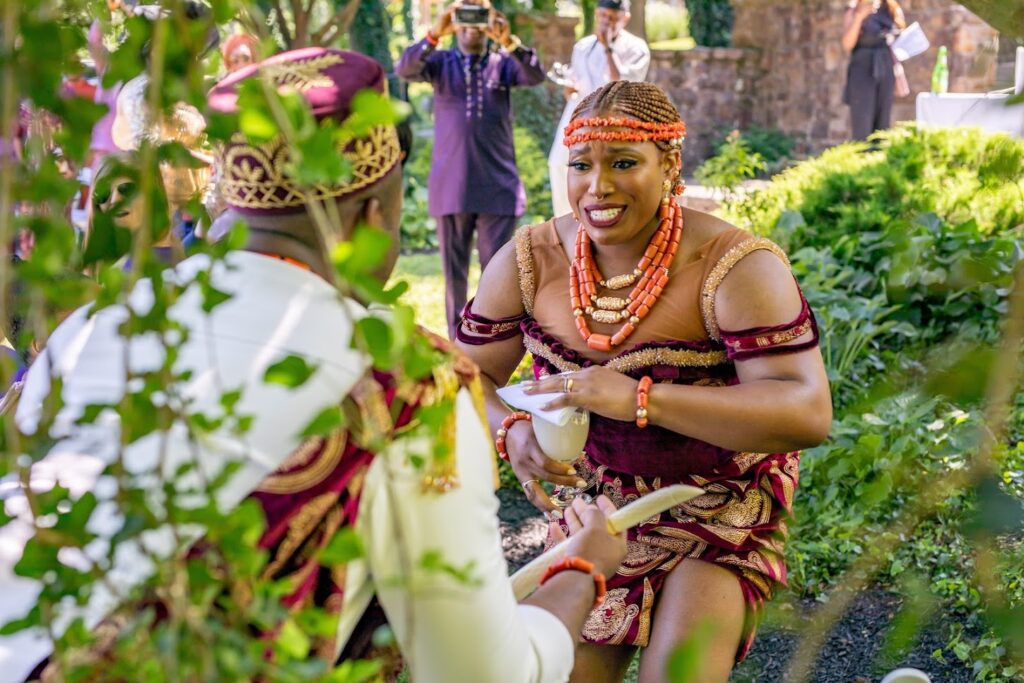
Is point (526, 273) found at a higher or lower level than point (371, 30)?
higher

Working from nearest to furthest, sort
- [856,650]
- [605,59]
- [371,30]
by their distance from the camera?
1. [856,650]
2. [605,59]
3. [371,30]

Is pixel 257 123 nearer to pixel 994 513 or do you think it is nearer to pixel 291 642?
pixel 291 642

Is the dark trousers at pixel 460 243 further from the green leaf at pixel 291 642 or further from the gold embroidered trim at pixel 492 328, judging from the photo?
A: the green leaf at pixel 291 642

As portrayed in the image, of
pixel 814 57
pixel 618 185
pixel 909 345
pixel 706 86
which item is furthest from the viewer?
pixel 706 86

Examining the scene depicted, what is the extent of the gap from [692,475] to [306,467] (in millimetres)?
1406

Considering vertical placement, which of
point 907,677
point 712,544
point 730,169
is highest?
point 712,544

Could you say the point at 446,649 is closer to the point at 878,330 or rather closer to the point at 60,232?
the point at 60,232

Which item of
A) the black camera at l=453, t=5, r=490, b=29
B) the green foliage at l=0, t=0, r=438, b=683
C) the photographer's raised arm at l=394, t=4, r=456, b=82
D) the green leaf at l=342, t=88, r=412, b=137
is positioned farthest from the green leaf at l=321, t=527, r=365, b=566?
the black camera at l=453, t=5, r=490, b=29

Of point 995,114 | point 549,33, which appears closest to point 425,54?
point 995,114

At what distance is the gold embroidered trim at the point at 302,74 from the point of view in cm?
163

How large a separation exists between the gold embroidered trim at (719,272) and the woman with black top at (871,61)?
419 inches

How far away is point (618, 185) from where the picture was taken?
2.86 meters

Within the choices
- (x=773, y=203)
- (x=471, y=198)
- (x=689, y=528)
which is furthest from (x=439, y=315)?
(x=689, y=528)

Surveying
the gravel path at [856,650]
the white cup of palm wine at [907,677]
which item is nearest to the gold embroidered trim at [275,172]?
the white cup of palm wine at [907,677]
